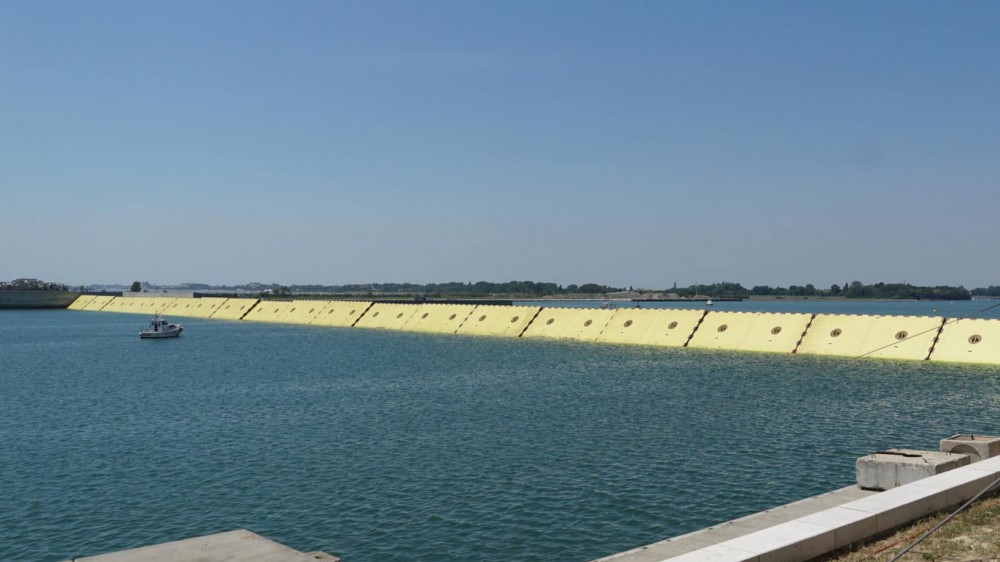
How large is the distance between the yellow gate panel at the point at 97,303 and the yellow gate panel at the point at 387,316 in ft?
325

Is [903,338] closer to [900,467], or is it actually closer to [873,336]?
[873,336]

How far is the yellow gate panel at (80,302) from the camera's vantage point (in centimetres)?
17338

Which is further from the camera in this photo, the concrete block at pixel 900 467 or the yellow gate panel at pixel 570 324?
the yellow gate panel at pixel 570 324

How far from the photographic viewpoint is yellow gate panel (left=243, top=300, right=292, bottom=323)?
11181 cm

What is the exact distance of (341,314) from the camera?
10069 centimetres

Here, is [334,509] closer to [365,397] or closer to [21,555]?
[21,555]

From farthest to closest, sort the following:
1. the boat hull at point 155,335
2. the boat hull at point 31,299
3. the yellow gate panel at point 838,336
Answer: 1. the boat hull at point 31,299
2. the boat hull at point 155,335
3. the yellow gate panel at point 838,336

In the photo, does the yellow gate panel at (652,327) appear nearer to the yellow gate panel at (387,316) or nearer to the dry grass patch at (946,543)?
the yellow gate panel at (387,316)

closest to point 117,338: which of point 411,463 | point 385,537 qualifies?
point 411,463

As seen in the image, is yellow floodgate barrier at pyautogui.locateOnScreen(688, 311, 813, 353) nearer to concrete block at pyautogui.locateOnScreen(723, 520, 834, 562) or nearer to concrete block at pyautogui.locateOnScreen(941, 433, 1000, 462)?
concrete block at pyautogui.locateOnScreen(941, 433, 1000, 462)

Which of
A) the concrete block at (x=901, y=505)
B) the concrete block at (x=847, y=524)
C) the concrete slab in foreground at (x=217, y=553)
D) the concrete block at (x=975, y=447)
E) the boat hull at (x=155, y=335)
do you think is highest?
the boat hull at (x=155, y=335)

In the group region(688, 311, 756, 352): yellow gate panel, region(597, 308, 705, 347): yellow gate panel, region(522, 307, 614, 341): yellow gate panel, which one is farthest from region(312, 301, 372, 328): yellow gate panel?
region(688, 311, 756, 352): yellow gate panel

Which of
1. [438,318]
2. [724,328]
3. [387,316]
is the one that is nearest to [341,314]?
[387,316]

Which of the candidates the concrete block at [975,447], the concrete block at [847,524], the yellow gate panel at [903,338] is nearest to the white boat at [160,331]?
the yellow gate panel at [903,338]
